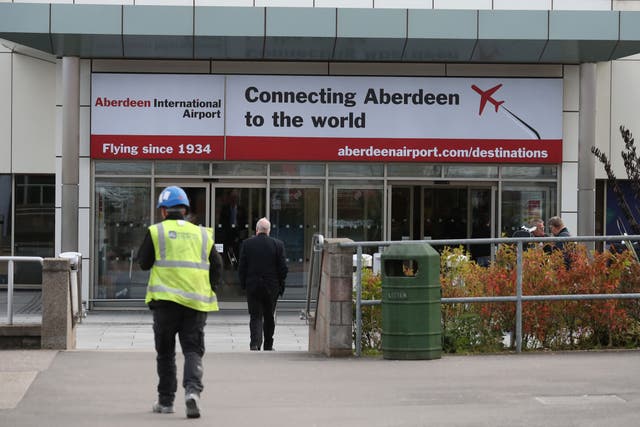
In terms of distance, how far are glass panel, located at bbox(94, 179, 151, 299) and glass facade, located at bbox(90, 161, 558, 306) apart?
0.06ft

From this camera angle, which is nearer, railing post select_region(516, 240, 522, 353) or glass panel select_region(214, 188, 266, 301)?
railing post select_region(516, 240, 522, 353)

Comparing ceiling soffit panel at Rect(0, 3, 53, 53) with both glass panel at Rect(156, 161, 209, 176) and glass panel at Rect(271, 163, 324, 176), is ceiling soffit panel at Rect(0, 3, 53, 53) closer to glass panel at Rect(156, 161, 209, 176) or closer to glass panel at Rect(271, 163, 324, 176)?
glass panel at Rect(156, 161, 209, 176)

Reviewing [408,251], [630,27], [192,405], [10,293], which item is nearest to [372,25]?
[630,27]

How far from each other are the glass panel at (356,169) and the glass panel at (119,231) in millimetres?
3311

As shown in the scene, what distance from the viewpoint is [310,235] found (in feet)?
70.0

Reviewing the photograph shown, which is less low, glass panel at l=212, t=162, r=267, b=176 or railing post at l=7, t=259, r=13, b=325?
glass panel at l=212, t=162, r=267, b=176

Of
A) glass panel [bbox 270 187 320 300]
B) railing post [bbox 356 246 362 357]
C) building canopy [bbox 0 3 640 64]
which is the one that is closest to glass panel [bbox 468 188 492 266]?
building canopy [bbox 0 3 640 64]

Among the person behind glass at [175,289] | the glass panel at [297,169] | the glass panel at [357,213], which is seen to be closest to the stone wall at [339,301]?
the person behind glass at [175,289]

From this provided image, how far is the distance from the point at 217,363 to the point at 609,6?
1270 cm

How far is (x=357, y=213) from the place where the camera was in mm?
21250

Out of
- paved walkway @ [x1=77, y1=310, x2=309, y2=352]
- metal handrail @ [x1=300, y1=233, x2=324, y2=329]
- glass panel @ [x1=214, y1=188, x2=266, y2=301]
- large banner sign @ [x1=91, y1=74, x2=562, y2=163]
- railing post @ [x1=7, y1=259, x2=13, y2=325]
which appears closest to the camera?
railing post @ [x1=7, y1=259, x2=13, y2=325]

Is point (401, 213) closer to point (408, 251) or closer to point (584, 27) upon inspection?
point (584, 27)

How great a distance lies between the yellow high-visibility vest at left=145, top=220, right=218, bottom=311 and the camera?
8.29 metres

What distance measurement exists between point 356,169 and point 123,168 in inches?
163
